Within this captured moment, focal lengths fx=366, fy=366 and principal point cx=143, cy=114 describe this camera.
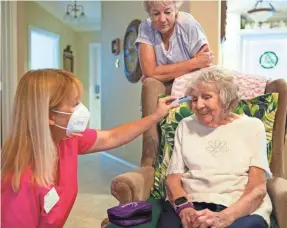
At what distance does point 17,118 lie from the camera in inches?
48.3

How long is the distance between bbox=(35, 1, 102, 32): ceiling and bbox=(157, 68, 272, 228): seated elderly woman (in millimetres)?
4826

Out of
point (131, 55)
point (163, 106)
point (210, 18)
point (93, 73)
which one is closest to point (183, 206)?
point (163, 106)

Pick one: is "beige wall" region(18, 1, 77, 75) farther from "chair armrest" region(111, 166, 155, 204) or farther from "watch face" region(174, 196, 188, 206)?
"watch face" region(174, 196, 188, 206)

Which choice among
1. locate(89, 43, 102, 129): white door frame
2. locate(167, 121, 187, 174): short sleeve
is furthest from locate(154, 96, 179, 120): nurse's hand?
locate(89, 43, 102, 129): white door frame

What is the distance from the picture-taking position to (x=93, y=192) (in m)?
3.60

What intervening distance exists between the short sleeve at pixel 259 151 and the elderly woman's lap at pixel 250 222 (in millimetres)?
211

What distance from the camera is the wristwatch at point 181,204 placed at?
1.50 m

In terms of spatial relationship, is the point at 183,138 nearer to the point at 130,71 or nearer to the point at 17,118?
the point at 17,118

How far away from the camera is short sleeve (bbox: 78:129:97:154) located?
154cm

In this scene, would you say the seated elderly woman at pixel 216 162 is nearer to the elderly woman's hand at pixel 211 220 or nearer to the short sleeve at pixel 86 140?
the elderly woman's hand at pixel 211 220

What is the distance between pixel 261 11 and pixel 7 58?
2.67 metres

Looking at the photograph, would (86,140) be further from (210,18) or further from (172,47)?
(210,18)

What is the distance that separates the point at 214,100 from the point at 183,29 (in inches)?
21.4

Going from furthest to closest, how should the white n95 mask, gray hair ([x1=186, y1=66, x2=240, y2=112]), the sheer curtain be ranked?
the sheer curtain
gray hair ([x1=186, y1=66, x2=240, y2=112])
the white n95 mask
